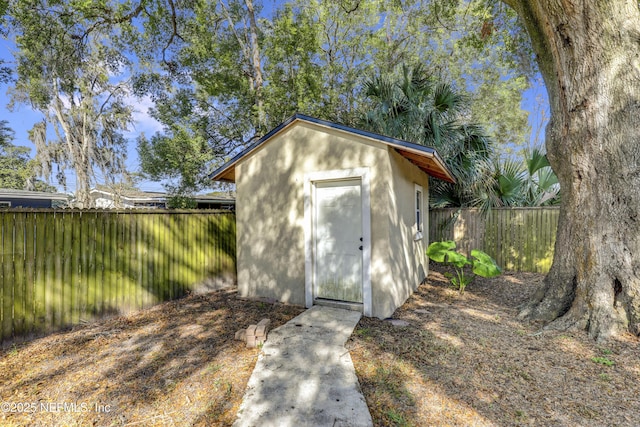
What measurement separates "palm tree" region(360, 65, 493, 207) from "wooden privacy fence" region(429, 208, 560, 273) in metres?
0.60

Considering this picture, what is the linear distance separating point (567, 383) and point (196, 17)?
1319cm

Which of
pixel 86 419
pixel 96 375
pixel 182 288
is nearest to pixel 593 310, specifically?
pixel 86 419

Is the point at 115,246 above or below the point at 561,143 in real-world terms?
below

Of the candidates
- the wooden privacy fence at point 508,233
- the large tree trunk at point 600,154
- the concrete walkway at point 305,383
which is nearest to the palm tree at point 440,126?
the wooden privacy fence at point 508,233

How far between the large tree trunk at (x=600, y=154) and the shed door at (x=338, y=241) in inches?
114

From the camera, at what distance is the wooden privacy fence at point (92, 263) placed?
3879 millimetres

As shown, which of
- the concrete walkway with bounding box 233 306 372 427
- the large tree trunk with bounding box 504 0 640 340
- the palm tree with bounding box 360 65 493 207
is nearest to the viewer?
the concrete walkway with bounding box 233 306 372 427

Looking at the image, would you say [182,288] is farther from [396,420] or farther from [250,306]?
[396,420]

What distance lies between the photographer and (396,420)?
242cm

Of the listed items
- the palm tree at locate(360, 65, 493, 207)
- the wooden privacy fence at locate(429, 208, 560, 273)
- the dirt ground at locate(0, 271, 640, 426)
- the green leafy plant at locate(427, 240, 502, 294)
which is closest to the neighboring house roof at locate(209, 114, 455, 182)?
the green leafy plant at locate(427, 240, 502, 294)

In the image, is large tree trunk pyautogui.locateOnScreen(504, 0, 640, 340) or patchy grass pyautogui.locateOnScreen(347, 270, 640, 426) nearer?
patchy grass pyautogui.locateOnScreen(347, 270, 640, 426)

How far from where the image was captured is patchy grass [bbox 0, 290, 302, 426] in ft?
8.34

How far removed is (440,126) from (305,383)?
299 inches

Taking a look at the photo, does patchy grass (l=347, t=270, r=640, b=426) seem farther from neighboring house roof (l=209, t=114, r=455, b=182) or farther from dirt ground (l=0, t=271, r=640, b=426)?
neighboring house roof (l=209, t=114, r=455, b=182)
